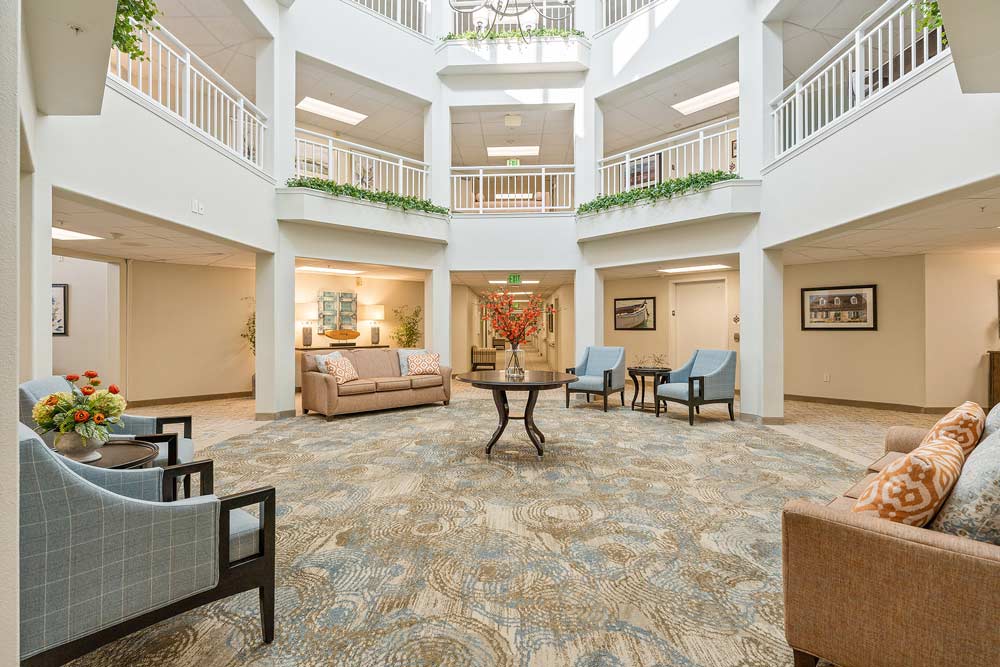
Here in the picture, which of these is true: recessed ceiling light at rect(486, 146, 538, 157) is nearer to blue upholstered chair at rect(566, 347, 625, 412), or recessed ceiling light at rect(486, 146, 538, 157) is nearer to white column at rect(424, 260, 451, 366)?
white column at rect(424, 260, 451, 366)

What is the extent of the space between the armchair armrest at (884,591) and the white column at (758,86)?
6432 millimetres

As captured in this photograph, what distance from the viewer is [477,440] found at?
5.30 meters

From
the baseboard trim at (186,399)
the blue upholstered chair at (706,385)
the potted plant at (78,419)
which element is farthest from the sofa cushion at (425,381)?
the potted plant at (78,419)

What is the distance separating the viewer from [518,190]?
13.0 meters

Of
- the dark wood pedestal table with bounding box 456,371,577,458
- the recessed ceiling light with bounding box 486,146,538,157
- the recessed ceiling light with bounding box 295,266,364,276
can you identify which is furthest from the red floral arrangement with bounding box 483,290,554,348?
the recessed ceiling light with bounding box 486,146,538,157

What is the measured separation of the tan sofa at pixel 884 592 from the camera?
134 centimetres

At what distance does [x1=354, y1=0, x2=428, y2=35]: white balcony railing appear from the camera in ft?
28.5

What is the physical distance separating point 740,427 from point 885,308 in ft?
12.8

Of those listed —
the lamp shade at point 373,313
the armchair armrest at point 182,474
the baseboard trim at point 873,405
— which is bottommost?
the baseboard trim at point 873,405

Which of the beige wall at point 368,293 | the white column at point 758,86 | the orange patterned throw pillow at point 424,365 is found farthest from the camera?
the beige wall at point 368,293

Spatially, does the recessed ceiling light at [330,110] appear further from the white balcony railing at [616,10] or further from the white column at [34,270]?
the white column at [34,270]

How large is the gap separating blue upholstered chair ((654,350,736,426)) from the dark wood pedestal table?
2277mm

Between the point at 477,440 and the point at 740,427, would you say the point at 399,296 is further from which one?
the point at 740,427

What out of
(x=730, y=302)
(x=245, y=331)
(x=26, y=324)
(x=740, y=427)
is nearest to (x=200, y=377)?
(x=245, y=331)
